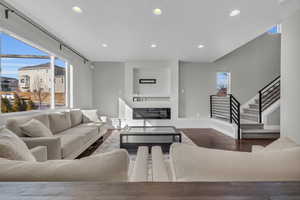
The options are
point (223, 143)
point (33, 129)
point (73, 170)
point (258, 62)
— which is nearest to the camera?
point (73, 170)

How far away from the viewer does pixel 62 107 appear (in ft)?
16.1

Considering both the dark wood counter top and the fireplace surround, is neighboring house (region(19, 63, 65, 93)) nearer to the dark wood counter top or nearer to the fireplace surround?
the fireplace surround

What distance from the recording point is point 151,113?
261 inches

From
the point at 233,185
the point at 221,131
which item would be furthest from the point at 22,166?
the point at 221,131

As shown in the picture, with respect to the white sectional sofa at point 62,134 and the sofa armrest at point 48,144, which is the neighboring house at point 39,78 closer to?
the white sectional sofa at point 62,134

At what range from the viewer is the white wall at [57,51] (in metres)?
3.01

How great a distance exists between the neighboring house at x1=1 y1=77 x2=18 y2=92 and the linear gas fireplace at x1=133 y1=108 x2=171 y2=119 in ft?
12.9

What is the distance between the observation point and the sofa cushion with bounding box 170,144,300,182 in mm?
746

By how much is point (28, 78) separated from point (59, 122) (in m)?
1.19

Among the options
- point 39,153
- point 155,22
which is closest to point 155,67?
point 155,22

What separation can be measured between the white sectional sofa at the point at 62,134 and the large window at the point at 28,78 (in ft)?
2.06

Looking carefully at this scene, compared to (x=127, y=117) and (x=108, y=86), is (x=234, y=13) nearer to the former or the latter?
(x=127, y=117)

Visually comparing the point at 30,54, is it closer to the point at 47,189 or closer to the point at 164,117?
the point at 47,189

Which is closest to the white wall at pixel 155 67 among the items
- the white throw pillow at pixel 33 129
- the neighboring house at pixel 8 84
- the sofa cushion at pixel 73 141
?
the sofa cushion at pixel 73 141
